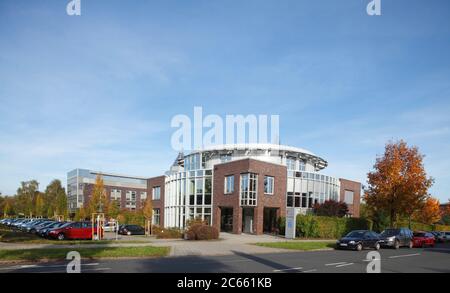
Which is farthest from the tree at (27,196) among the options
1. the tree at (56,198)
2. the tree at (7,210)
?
the tree at (56,198)

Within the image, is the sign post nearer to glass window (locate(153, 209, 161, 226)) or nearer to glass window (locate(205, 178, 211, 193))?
glass window (locate(205, 178, 211, 193))

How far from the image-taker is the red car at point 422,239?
31016 millimetres

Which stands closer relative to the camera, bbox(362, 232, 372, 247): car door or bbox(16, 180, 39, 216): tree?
bbox(362, 232, 372, 247): car door

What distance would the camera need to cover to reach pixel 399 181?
37.9 metres

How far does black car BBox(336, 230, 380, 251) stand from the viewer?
24.2 m

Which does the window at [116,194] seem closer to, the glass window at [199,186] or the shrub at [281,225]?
the glass window at [199,186]

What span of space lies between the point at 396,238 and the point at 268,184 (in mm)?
13907

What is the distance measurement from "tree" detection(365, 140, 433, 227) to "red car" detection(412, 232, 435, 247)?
5572 millimetres

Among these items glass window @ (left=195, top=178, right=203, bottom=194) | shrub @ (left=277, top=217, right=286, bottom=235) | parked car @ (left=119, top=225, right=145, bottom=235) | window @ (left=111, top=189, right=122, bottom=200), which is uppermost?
glass window @ (left=195, top=178, right=203, bottom=194)

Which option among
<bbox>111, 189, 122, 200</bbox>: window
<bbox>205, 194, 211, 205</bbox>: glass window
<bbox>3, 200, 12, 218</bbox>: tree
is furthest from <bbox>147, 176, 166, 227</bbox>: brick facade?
<bbox>3, 200, 12, 218</bbox>: tree

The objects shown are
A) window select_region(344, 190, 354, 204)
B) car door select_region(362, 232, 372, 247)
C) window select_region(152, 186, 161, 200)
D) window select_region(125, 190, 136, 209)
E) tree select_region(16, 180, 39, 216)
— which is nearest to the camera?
car door select_region(362, 232, 372, 247)

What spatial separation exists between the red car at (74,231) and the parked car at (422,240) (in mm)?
24776

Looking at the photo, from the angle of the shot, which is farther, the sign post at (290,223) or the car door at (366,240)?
the sign post at (290,223)
